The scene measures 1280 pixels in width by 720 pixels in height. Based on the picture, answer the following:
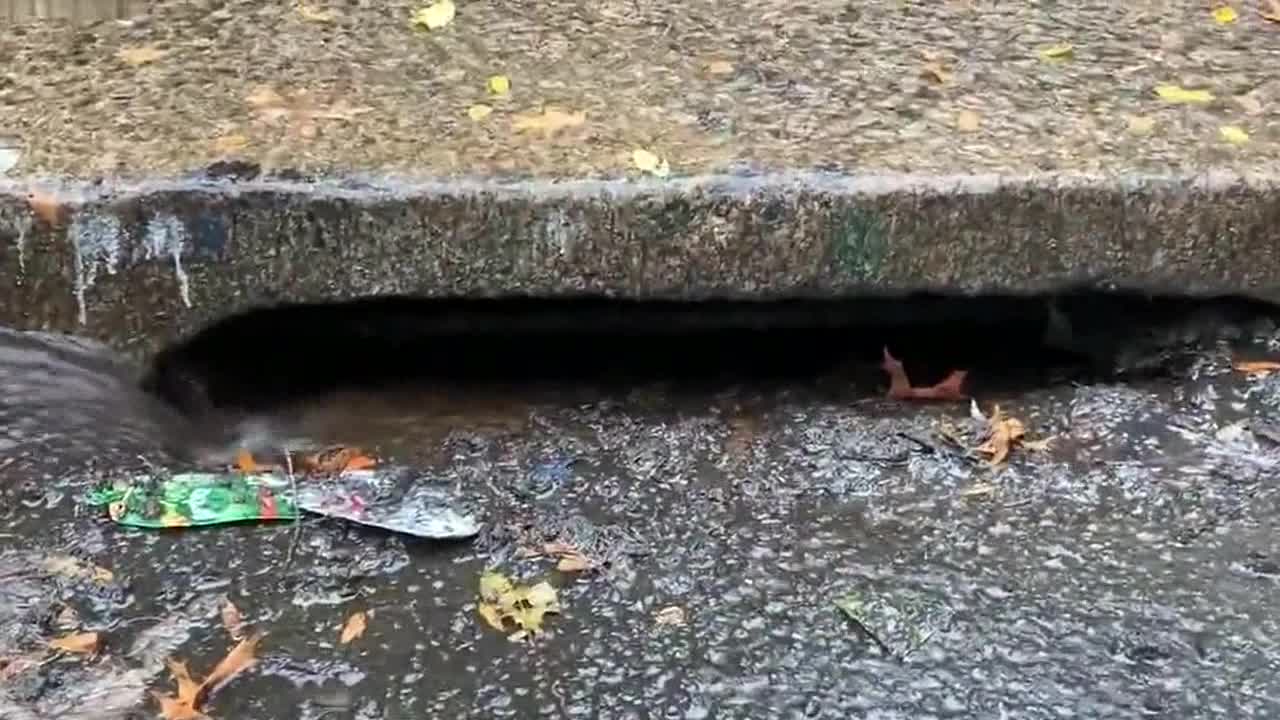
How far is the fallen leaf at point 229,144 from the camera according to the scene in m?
1.91

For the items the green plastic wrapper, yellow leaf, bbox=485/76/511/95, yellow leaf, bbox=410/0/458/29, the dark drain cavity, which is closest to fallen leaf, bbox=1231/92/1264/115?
the dark drain cavity

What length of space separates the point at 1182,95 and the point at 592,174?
89cm

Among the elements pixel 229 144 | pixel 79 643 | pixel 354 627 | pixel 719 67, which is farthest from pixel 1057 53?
pixel 79 643

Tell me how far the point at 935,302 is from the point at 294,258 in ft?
3.18

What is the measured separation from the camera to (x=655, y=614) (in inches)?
66.1

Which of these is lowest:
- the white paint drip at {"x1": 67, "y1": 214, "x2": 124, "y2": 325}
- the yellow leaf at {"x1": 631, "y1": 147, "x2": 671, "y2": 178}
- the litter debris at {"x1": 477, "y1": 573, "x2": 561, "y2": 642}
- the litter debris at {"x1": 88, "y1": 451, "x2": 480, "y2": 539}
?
the litter debris at {"x1": 477, "y1": 573, "x2": 561, "y2": 642}

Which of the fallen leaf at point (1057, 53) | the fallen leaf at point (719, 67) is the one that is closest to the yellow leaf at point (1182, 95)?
the fallen leaf at point (1057, 53)

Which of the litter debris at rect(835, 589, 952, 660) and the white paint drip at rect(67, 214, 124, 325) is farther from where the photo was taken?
the white paint drip at rect(67, 214, 124, 325)

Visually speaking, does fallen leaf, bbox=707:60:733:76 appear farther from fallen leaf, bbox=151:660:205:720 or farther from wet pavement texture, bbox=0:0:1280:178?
fallen leaf, bbox=151:660:205:720

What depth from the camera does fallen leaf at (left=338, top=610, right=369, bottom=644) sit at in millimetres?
1631

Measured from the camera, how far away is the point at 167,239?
185 centimetres

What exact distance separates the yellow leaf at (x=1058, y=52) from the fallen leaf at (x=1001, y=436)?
58 cm

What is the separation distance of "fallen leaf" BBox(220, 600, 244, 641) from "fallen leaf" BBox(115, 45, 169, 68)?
2.86 feet

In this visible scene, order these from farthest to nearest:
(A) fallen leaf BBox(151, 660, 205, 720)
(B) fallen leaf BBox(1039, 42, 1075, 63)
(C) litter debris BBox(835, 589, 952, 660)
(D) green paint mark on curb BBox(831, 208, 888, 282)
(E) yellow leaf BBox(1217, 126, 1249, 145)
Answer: (B) fallen leaf BBox(1039, 42, 1075, 63), (E) yellow leaf BBox(1217, 126, 1249, 145), (D) green paint mark on curb BBox(831, 208, 888, 282), (C) litter debris BBox(835, 589, 952, 660), (A) fallen leaf BBox(151, 660, 205, 720)
